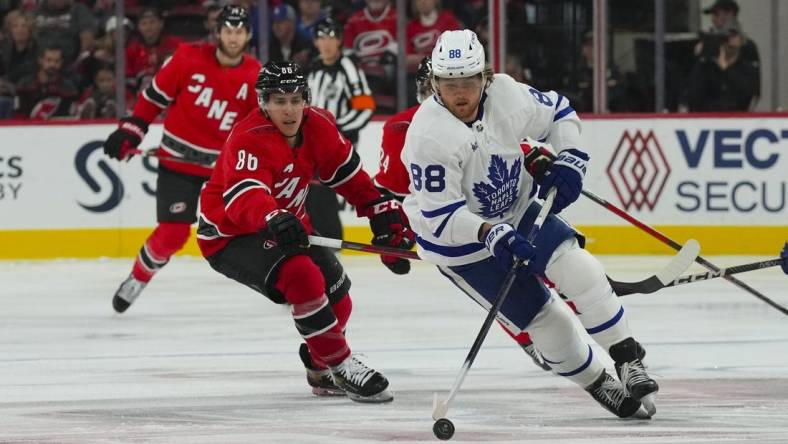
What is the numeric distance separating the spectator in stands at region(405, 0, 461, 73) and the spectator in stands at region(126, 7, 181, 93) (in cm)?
131

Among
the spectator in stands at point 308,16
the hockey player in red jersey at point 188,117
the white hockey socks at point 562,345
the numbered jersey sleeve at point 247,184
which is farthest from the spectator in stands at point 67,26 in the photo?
the white hockey socks at point 562,345

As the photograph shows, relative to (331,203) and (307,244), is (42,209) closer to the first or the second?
(331,203)

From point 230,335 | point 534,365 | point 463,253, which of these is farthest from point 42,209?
point 463,253

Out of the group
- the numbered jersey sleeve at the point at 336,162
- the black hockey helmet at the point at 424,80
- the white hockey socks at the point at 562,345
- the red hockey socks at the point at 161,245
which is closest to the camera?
the white hockey socks at the point at 562,345

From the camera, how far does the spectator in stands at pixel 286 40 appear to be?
31.9ft

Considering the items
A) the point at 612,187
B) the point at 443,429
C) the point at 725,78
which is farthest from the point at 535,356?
the point at 725,78

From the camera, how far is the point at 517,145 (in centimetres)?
439

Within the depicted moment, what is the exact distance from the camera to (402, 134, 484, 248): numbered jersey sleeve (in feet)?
14.0

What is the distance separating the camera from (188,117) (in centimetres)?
729

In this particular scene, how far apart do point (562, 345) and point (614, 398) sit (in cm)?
19

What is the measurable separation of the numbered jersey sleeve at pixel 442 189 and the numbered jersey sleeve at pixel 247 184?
1.68 feet

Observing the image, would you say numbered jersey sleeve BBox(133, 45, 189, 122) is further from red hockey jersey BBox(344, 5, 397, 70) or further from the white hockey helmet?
the white hockey helmet

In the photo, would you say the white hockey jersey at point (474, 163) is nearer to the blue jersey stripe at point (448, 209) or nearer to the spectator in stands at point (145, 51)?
the blue jersey stripe at point (448, 209)

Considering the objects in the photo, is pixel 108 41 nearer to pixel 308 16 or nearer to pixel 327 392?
pixel 308 16
